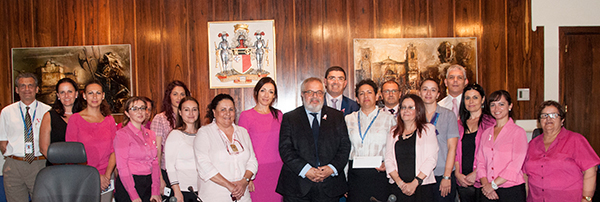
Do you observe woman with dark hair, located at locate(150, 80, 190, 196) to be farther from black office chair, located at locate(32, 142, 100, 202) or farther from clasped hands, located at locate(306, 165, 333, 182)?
clasped hands, located at locate(306, 165, 333, 182)

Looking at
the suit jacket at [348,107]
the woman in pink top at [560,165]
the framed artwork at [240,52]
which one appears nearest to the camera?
the woman in pink top at [560,165]

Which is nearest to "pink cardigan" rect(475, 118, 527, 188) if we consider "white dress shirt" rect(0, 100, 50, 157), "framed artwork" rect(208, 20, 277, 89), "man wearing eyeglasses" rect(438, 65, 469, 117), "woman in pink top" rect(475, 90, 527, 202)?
"woman in pink top" rect(475, 90, 527, 202)

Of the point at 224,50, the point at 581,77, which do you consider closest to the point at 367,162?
the point at 224,50

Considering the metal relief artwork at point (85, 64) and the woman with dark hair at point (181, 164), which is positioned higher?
the metal relief artwork at point (85, 64)

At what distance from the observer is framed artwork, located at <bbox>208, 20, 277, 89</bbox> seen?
490 centimetres

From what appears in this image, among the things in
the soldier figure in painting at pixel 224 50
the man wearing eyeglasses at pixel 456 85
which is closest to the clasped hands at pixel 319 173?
the man wearing eyeglasses at pixel 456 85

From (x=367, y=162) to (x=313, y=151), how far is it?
0.47 meters

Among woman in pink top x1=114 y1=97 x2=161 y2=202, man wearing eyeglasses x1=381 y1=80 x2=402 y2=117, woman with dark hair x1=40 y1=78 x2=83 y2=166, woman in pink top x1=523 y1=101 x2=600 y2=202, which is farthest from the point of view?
woman with dark hair x1=40 y1=78 x2=83 y2=166

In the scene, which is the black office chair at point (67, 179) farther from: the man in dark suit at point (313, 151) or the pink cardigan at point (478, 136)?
the pink cardigan at point (478, 136)

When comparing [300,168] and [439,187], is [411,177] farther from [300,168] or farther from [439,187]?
[300,168]

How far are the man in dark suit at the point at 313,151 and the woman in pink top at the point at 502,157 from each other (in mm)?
1188

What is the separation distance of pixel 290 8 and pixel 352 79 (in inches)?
54.2

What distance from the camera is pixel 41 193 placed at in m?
2.69

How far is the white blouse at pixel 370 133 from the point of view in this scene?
288 cm
